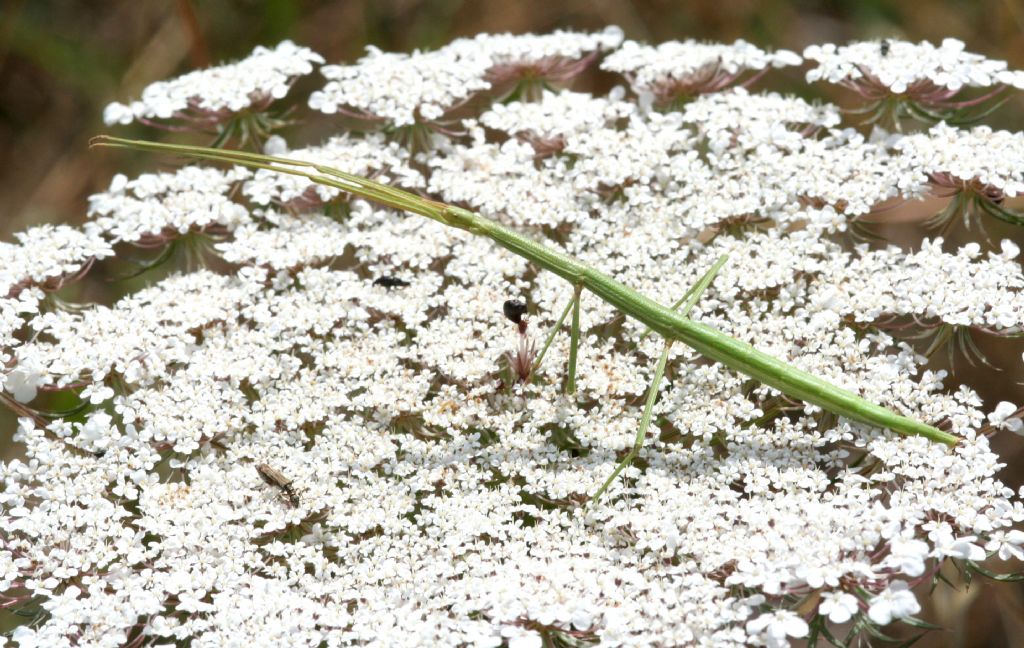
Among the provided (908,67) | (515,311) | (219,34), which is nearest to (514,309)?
(515,311)

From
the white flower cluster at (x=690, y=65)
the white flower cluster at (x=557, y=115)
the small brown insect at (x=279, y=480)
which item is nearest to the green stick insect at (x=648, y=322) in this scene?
the white flower cluster at (x=557, y=115)

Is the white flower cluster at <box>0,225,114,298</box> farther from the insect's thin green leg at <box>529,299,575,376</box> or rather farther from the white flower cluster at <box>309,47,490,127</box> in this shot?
the insect's thin green leg at <box>529,299,575,376</box>

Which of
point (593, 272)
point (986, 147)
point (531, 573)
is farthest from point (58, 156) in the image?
point (986, 147)

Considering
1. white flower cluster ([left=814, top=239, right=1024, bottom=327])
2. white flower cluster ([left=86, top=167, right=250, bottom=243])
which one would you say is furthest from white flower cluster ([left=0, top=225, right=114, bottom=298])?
white flower cluster ([left=814, top=239, right=1024, bottom=327])

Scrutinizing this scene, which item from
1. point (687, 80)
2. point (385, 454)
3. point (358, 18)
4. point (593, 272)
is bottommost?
point (385, 454)

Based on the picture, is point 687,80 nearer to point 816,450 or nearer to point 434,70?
A: point 434,70
